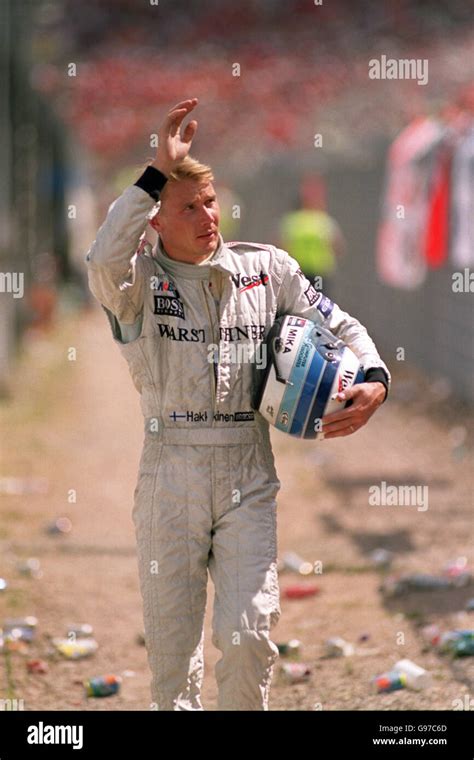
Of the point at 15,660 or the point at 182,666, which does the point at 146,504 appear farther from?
the point at 15,660

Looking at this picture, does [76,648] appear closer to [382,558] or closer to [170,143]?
[382,558]

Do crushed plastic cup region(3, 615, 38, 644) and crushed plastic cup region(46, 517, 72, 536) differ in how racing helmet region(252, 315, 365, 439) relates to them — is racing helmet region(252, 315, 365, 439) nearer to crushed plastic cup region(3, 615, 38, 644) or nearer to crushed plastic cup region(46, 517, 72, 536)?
crushed plastic cup region(3, 615, 38, 644)

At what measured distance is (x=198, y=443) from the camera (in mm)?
5051

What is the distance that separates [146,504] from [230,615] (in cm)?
49

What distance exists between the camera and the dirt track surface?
21.9ft

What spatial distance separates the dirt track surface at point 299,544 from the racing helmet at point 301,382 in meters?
1.62

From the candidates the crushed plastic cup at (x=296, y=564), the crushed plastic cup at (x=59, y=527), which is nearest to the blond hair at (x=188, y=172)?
the crushed plastic cup at (x=296, y=564)

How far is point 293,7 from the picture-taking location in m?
23.8

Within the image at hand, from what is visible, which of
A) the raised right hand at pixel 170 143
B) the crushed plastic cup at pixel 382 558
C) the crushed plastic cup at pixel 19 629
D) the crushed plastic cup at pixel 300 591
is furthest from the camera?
the crushed plastic cup at pixel 382 558

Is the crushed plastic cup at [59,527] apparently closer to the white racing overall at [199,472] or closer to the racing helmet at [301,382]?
the white racing overall at [199,472]

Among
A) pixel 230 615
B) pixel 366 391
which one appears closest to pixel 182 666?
pixel 230 615

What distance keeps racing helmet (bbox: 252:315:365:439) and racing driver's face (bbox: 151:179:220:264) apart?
0.43 m

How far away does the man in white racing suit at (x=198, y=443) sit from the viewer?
5.02 meters

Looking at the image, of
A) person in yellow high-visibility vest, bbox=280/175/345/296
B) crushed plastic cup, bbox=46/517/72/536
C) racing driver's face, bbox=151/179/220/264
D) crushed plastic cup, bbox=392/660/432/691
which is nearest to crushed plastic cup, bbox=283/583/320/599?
crushed plastic cup, bbox=392/660/432/691
